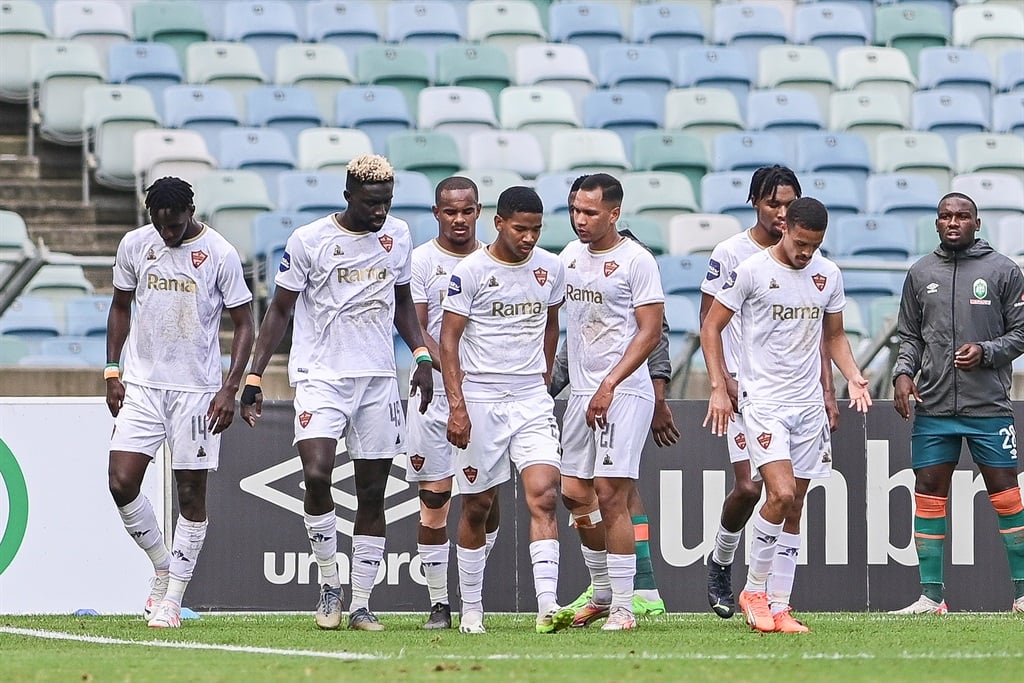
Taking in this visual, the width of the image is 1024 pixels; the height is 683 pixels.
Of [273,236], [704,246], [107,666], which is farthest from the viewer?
[704,246]

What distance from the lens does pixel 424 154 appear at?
606 inches

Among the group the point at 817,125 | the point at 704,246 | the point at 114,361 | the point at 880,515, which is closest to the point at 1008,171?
the point at 817,125

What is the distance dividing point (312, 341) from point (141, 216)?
6.92 meters

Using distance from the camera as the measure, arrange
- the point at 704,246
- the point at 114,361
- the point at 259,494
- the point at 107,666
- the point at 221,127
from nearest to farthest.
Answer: the point at 107,666
the point at 114,361
the point at 259,494
the point at 704,246
the point at 221,127

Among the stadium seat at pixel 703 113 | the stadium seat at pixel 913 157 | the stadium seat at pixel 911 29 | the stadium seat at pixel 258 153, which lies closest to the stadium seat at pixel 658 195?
the stadium seat at pixel 703 113

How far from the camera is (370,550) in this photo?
8.24 metres

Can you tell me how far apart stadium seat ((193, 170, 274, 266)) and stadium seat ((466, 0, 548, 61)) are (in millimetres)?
4514

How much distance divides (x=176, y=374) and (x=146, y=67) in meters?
8.85

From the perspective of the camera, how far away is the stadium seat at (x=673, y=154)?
16.1m

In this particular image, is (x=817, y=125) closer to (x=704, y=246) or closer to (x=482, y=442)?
(x=704, y=246)

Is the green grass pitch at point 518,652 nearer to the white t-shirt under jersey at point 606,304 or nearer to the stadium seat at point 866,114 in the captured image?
the white t-shirt under jersey at point 606,304

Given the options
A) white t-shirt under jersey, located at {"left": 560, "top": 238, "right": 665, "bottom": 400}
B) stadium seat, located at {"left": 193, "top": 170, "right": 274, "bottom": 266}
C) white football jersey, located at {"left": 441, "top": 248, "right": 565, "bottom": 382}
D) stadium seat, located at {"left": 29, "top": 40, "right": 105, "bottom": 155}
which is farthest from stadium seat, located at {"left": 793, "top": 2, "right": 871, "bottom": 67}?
white football jersey, located at {"left": 441, "top": 248, "right": 565, "bottom": 382}

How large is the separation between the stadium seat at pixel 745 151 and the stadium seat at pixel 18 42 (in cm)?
689

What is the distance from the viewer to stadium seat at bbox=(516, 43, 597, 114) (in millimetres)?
17344
